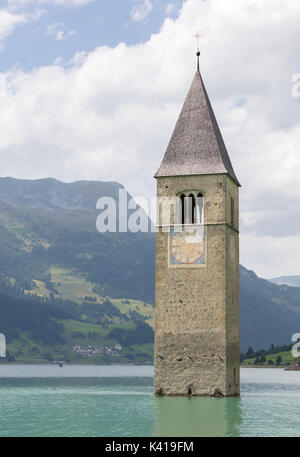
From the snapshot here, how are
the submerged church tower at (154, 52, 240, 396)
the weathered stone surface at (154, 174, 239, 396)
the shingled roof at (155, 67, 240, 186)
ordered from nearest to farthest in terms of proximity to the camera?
the weathered stone surface at (154, 174, 239, 396) → the submerged church tower at (154, 52, 240, 396) → the shingled roof at (155, 67, 240, 186)

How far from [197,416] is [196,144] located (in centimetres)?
2211

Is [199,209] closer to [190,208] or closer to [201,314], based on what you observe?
[190,208]

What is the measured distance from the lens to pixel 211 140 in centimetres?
5422

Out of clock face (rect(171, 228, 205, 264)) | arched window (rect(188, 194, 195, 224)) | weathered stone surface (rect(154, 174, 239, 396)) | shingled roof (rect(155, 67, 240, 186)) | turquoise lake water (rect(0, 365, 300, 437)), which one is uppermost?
shingled roof (rect(155, 67, 240, 186))

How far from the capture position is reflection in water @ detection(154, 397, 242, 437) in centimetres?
A: 3328

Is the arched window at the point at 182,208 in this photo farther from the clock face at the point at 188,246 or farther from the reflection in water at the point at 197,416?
the reflection in water at the point at 197,416

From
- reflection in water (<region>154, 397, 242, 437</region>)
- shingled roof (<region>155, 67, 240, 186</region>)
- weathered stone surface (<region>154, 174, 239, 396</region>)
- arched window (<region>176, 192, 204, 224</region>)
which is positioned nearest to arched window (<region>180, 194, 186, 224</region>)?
arched window (<region>176, 192, 204, 224</region>)

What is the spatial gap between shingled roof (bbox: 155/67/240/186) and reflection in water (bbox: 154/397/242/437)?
15.8m

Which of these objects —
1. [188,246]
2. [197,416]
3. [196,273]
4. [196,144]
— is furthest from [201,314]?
[197,416]

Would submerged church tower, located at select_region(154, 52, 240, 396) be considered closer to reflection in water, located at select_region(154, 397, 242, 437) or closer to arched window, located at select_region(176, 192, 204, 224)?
arched window, located at select_region(176, 192, 204, 224)

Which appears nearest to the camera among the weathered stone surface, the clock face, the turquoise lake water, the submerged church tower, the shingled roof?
the turquoise lake water

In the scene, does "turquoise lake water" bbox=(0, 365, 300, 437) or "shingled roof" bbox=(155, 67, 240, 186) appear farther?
"shingled roof" bbox=(155, 67, 240, 186)
